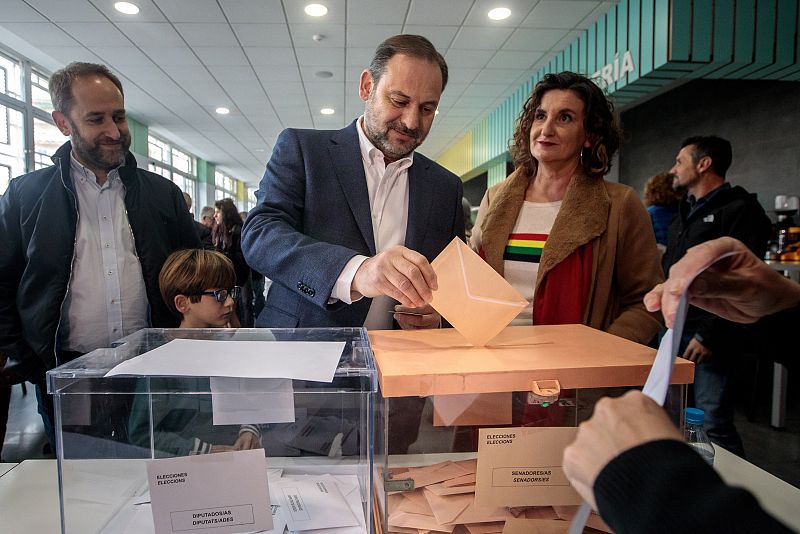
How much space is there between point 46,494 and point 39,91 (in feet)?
21.4

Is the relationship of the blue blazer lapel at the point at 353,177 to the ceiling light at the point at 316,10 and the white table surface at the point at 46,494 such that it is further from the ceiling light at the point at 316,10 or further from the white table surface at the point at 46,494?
the ceiling light at the point at 316,10

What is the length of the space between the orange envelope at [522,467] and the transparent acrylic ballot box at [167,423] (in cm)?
14

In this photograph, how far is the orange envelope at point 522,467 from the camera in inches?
24.4

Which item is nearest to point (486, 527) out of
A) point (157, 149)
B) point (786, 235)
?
point (786, 235)

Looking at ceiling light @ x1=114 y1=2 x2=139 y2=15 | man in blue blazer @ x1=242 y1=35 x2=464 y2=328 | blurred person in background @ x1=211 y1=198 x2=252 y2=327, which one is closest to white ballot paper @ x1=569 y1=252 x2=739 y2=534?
man in blue blazer @ x1=242 y1=35 x2=464 y2=328

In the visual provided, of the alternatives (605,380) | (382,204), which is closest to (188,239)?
(382,204)

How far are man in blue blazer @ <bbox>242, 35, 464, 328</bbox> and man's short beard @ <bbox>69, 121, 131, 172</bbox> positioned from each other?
67 cm

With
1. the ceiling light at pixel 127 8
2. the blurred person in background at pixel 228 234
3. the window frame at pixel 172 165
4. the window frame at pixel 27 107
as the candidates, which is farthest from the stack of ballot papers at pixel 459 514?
the window frame at pixel 172 165

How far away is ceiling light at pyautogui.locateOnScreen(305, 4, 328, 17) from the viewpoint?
4.20 metres

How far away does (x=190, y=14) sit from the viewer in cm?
431

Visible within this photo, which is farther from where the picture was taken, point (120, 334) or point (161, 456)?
point (120, 334)

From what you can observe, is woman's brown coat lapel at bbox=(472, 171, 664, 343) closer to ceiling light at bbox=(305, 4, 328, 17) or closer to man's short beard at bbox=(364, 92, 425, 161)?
man's short beard at bbox=(364, 92, 425, 161)

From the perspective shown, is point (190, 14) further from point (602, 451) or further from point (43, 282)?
point (602, 451)

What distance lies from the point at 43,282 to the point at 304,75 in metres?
5.01
